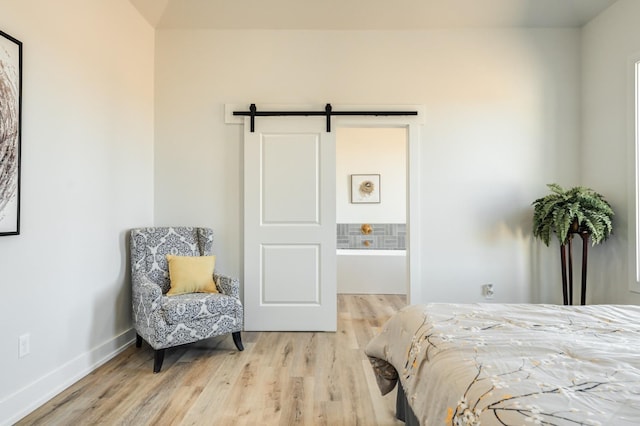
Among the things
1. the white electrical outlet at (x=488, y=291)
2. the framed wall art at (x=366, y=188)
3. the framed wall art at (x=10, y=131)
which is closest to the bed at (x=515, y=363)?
the white electrical outlet at (x=488, y=291)

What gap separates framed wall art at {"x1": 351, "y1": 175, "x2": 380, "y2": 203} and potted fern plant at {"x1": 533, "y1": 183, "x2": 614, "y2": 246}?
332 centimetres

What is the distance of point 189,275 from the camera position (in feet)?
9.76

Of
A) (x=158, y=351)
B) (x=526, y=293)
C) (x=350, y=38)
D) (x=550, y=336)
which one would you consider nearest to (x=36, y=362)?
(x=158, y=351)

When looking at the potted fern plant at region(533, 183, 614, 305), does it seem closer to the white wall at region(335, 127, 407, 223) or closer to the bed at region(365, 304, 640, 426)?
the bed at region(365, 304, 640, 426)

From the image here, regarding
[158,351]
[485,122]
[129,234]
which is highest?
[485,122]

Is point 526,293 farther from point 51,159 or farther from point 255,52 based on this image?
point 51,159

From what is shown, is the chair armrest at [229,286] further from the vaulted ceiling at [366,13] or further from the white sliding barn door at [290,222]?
the vaulted ceiling at [366,13]

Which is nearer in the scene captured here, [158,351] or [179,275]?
[158,351]

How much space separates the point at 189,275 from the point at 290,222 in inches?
40.1

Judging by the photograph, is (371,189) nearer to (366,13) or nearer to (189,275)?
(366,13)

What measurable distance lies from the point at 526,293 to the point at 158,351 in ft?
10.5

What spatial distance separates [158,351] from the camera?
2545 mm

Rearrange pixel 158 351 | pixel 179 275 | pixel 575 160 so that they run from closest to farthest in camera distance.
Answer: pixel 158 351
pixel 179 275
pixel 575 160

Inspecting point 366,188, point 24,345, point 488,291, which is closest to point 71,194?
point 24,345
